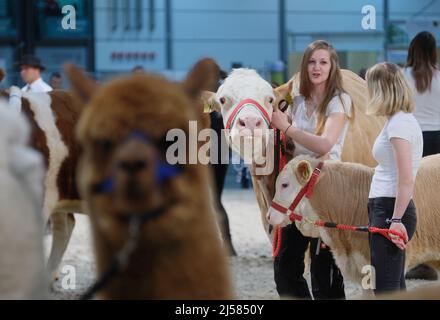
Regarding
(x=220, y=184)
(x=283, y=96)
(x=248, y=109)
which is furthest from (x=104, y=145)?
(x=220, y=184)

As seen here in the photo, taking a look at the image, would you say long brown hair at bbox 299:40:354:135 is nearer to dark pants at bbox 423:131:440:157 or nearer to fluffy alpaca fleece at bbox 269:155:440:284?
fluffy alpaca fleece at bbox 269:155:440:284

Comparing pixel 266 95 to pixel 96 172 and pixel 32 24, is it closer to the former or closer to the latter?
pixel 96 172

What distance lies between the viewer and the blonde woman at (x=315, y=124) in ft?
16.7

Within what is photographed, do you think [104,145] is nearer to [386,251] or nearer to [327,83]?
[386,251]

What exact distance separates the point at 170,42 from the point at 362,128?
570 inches

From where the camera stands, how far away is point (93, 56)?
804 inches

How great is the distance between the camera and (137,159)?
1.65 metres

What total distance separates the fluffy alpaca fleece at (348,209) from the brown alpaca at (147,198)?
3.39 m

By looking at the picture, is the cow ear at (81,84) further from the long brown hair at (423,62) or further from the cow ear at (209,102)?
the long brown hair at (423,62)

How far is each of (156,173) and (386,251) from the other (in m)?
2.91

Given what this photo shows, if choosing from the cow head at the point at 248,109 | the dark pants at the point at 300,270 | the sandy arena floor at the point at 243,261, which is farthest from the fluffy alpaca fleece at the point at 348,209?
the sandy arena floor at the point at 243,261

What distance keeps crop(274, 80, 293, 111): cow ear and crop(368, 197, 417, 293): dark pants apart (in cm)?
116

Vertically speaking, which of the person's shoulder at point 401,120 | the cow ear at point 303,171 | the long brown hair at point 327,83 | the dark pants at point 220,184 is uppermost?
the long brown hair at point 327,83

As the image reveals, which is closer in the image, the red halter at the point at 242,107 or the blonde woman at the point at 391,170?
the blonde woman at the point at 391,170
